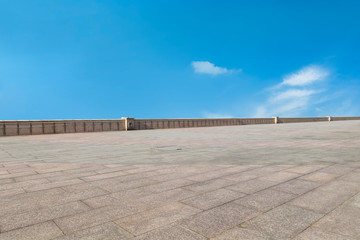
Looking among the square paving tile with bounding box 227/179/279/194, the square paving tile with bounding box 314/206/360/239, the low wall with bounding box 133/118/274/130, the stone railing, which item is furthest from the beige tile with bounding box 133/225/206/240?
the low wall with bounding box 133/118/274/130

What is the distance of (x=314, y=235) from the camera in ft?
7.77

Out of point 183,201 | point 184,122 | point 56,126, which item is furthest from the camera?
point 184,122

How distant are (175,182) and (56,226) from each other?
81.1 inches

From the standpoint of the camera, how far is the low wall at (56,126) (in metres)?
A: 18.6

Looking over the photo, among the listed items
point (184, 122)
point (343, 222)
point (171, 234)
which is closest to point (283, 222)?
point (343, 222)

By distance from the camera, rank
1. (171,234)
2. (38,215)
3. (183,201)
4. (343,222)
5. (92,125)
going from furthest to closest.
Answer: (92,125)
(183,201)
(38,215)
(343,222)
(171,234)

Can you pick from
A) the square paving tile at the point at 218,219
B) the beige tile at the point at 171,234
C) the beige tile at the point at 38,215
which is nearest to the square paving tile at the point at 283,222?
the square paving tile at the point at 218,219

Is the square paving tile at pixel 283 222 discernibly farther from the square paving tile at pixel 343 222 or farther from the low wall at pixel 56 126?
the low wall at pixel 56 126

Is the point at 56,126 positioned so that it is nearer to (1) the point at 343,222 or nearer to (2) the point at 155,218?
(2) the point at 155,218

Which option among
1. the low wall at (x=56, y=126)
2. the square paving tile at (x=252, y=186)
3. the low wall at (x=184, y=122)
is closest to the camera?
the square paving tile at (x=252, y=186)

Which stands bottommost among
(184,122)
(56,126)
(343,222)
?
(343,222)

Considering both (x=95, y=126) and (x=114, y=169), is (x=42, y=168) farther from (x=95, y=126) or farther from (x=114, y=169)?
(x=95, y=126)

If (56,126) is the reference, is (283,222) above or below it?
below

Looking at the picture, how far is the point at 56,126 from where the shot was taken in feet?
67.3
